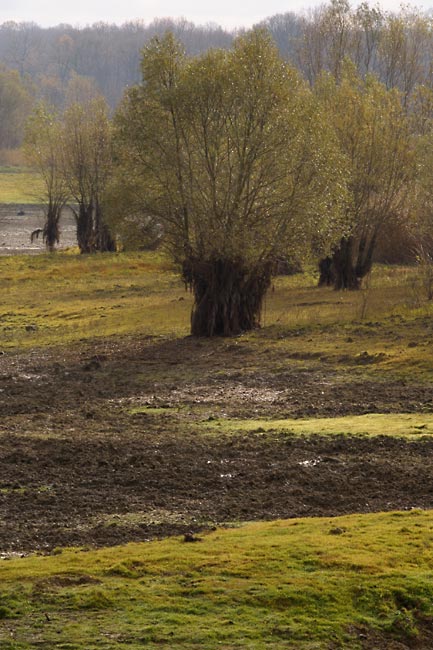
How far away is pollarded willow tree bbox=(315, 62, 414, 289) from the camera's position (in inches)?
1710

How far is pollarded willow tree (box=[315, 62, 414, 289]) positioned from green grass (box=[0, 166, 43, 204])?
61.1 metres

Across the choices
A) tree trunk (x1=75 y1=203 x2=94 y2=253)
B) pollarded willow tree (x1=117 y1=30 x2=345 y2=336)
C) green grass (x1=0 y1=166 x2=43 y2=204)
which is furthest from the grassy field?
green grass (x1=0 y1=166 x2=43 y2=204)

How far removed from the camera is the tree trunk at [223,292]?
1278 inches

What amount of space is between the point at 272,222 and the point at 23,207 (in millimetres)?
80712

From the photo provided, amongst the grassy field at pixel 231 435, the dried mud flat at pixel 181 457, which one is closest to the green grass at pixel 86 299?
the grassy field at pixel 231 435

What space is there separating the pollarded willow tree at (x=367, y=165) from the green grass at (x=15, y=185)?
200ft

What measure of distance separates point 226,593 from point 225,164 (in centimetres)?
2405

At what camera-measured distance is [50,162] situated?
73.1 m

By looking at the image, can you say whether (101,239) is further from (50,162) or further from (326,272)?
(326,272)

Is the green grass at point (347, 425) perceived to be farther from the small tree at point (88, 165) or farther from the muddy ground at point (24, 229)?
the muddy ground at point (24, 229)

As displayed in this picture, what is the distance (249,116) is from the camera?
106ft

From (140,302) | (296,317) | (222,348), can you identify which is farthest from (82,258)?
(222,348)

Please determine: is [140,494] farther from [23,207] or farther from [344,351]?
[23,207]

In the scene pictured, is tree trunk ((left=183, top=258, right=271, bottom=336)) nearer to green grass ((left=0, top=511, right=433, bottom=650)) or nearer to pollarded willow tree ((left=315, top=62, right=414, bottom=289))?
pollarded willow tree ((left=315, top=62, right=414, bottom=289))
